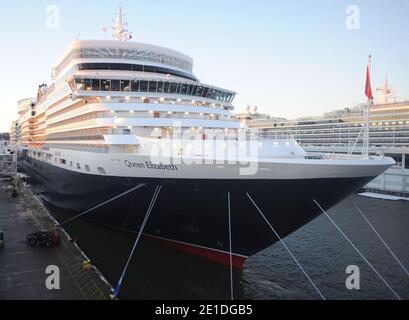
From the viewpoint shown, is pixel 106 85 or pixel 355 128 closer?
pixel 106 85

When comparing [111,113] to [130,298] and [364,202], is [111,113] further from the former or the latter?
[364,202]

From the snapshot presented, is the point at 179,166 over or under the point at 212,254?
over

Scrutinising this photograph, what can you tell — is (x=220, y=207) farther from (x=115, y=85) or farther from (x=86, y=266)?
(x=115, y=85)

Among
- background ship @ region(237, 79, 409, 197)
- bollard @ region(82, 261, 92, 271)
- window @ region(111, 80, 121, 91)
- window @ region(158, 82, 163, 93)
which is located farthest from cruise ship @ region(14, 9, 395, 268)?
background ship @ region(237, 79, 409, 197)

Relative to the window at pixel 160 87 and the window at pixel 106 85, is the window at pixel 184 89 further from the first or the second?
the window at pixel 106 85

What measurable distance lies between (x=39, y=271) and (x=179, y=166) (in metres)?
8.40

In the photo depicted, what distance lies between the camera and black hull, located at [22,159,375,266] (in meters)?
13.0

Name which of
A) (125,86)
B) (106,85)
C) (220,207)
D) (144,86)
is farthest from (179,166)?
(106,85)

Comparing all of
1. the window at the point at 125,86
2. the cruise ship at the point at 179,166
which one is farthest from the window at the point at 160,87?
the window at the point at 125,86

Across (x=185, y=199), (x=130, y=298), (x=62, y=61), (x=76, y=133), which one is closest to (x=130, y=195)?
(x=185, y=199)

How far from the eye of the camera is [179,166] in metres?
13.8

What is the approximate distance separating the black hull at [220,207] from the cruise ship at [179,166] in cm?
5

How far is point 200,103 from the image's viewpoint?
66.8 ft
